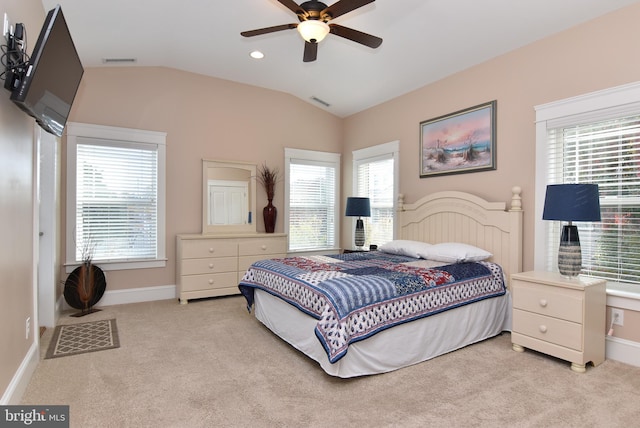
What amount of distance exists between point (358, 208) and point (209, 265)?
2088 millimetres

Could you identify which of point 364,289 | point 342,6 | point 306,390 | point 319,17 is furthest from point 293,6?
point 306,390

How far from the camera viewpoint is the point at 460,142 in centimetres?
409

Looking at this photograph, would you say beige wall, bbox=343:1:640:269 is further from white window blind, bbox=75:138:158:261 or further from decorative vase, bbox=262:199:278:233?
white window blind, bbox=75:138:158:261

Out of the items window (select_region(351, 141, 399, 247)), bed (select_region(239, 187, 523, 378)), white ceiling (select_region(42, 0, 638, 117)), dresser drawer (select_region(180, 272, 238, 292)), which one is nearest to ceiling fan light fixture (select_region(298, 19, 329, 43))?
white ceiling (select_region(42, 0, 638, 117))

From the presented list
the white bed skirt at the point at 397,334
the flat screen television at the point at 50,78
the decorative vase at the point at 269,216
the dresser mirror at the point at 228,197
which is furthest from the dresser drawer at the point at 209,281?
the flat screen television at the point at 50,78

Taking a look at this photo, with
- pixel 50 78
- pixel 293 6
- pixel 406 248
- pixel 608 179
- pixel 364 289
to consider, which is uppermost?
pixel 293 6

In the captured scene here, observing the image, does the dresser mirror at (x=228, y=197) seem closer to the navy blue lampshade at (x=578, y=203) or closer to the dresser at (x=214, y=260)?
the dresser at (x=214, y=260)

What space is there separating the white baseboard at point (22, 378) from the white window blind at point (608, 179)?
408 cm

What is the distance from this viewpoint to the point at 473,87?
3955mm

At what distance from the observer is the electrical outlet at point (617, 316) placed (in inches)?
110

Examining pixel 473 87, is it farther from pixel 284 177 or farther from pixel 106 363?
pixel 106 363

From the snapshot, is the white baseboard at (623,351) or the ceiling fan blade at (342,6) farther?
the white baseboard at (623,351)

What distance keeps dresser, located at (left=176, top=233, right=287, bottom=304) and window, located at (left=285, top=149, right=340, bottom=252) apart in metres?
0.78

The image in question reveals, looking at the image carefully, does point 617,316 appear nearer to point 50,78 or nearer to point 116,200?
point 50,78
